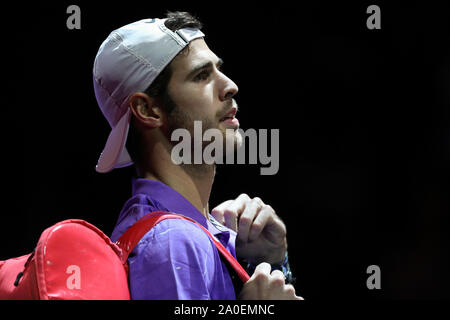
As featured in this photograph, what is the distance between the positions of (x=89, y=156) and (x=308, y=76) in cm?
113

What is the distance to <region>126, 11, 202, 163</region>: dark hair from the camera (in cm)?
172

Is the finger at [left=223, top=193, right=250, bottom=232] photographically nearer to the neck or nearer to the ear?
the neck

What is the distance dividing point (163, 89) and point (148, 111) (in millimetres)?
76

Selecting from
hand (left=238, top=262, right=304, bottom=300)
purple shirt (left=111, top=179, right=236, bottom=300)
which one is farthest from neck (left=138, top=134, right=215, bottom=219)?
hand (left=238, top=262, right=304, bottom=300)

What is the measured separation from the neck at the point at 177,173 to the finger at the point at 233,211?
0.10 m

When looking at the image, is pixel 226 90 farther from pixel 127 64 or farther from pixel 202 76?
pixel 127 64

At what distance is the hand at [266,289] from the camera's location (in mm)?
1434

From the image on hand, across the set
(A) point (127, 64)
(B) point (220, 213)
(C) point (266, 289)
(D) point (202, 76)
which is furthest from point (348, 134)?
(C) point (266, 289)

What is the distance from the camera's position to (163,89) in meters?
1.72

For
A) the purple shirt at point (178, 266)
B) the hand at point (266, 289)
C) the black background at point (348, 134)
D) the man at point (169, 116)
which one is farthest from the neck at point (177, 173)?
the black background at point (348, 134)

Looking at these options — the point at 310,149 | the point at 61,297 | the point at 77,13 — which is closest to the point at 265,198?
the point at 310,149
